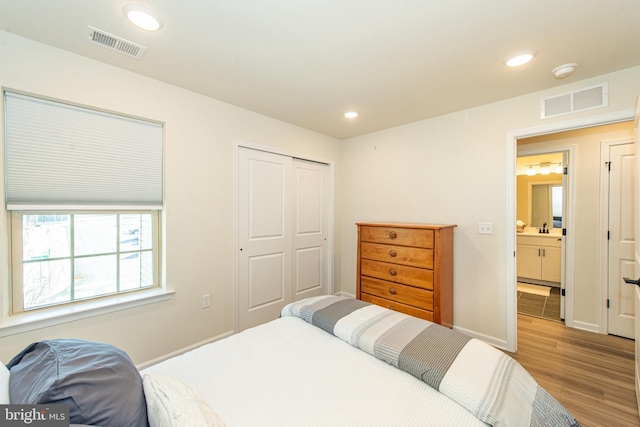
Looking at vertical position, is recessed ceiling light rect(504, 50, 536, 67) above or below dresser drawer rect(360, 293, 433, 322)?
above

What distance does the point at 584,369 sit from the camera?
2.23 meters

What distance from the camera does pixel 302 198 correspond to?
348cm

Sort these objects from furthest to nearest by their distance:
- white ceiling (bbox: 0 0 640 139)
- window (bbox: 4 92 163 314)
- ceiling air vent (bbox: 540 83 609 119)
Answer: ceiling air vent (bbox: 540 83 609 119)
window (bbox: 4 92 163 314)
white ceiling (bbox: 0 0 640 139)

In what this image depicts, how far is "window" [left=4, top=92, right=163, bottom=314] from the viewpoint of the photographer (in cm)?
171

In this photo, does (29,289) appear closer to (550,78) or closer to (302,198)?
(302,198)

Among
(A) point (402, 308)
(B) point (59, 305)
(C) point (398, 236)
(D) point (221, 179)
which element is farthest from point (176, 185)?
(A) point (402, 308)

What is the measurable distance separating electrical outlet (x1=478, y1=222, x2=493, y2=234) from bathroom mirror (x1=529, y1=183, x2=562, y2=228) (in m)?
3.41

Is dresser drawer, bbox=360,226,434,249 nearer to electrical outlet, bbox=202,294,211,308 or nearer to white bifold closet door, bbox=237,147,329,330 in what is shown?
white bifold closet door, bbox=237,147,329,330

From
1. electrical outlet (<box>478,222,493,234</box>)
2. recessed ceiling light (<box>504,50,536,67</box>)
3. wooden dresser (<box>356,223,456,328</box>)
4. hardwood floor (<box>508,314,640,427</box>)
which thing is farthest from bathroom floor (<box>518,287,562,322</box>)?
recessed ceiling light (<box>504,50,536,67</box>)

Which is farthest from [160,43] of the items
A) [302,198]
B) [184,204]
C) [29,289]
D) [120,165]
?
[302,198]

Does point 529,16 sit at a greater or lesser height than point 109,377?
greater

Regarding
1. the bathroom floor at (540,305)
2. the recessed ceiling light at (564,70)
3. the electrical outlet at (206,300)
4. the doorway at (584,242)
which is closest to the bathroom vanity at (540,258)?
the bathroom floor at (540,305)

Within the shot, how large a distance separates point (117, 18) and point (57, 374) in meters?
1.75

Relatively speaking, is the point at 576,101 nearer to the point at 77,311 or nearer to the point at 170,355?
the point at 170,355
